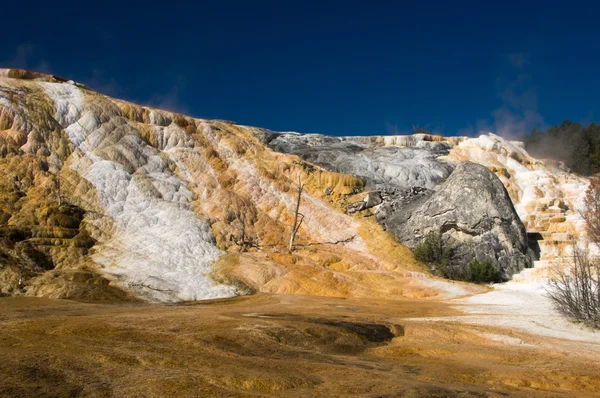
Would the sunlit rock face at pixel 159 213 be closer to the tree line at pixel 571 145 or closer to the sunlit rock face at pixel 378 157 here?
the sunlit rock face at pixel 378 157

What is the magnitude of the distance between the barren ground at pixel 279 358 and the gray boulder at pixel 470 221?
2346cm

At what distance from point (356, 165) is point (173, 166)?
2182cm

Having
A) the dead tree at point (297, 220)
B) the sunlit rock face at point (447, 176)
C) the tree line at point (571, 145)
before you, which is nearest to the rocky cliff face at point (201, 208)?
the sunlit rock face at point (447, 176)

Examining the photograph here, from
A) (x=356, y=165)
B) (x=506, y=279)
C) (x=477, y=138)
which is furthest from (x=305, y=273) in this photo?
(x=477, y=138)

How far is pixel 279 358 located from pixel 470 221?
1381 inches

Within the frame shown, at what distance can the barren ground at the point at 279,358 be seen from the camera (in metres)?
8.04

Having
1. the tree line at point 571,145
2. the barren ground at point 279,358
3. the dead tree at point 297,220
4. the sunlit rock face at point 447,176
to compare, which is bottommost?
the barren ground at point 279,358

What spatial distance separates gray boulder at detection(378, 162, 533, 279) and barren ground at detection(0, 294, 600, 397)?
23464 millimetres

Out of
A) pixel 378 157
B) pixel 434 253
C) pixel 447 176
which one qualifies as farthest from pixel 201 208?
pixel 447 176

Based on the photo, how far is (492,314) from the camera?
930 inches

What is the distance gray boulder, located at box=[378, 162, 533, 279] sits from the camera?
41094mm

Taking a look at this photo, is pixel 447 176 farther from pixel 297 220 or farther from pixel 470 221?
pixel 297 220

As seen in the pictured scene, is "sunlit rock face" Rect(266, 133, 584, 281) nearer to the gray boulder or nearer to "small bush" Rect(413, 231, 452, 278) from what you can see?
the gray boulder

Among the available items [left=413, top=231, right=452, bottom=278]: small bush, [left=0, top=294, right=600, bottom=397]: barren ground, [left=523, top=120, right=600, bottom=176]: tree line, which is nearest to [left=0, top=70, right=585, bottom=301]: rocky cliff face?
[left=413, top=231, right=452, bottom=278]: small bush
